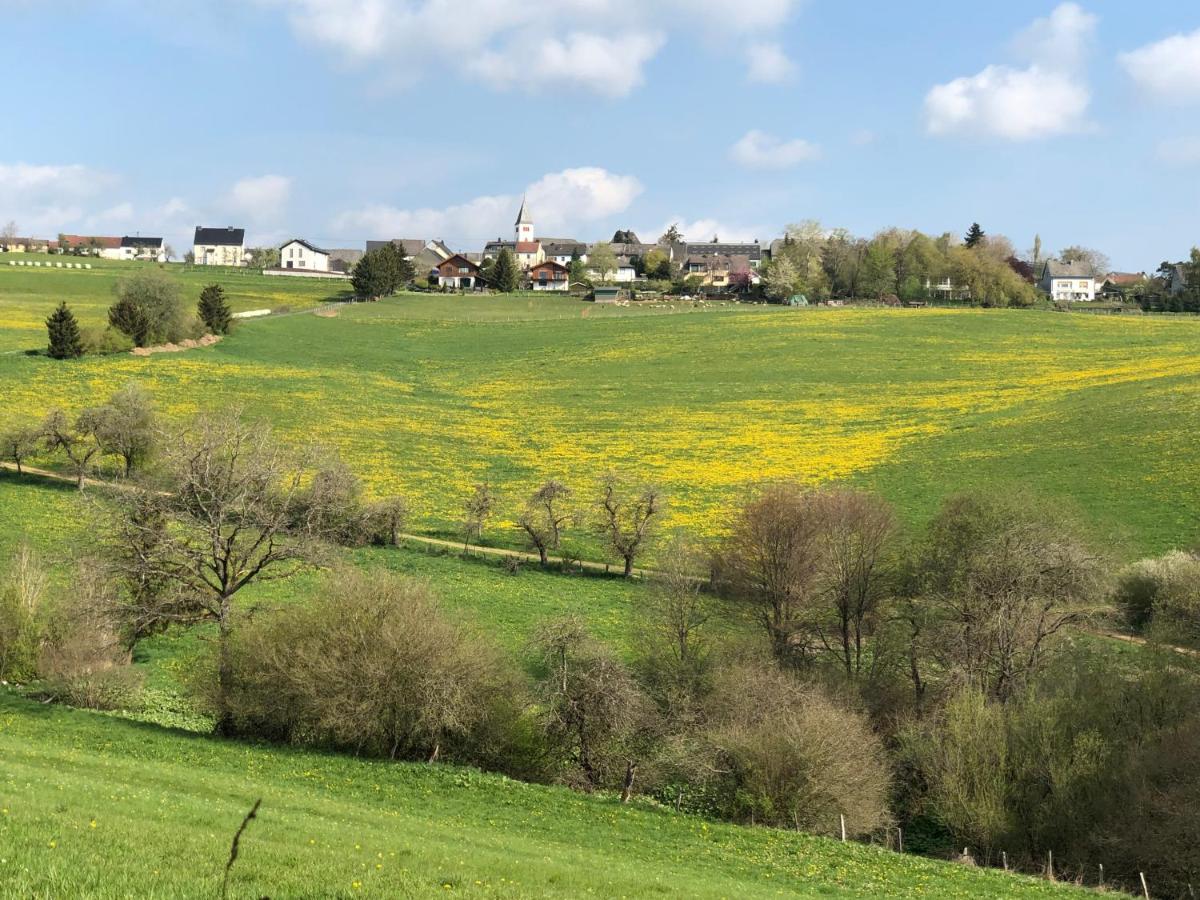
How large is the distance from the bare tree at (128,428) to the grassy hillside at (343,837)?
24993 millimetres

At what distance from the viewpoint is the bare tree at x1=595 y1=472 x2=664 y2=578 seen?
4391 centimetres

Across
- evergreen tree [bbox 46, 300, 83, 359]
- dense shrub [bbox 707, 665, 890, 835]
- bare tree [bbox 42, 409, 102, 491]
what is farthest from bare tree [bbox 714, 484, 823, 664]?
evergreen tree [bbox 46, 300, 83, 359]

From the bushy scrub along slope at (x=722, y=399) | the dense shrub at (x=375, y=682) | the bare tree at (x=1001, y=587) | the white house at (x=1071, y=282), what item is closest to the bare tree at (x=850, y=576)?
the bare tree at (x=1001, y=587)

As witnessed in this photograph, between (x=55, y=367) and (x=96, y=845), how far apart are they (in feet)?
222

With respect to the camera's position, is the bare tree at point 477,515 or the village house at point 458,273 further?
the village house at point 458,273

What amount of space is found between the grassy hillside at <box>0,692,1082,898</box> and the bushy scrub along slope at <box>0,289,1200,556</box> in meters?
25.1

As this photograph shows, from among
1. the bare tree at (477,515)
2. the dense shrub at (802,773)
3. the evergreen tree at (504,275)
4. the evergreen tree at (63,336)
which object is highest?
the evergreen tree at (504,275)

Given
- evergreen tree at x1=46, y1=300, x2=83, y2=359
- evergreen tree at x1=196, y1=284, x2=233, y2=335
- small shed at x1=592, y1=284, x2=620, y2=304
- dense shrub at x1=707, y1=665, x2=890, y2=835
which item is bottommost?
dense shrub at x1=707, y1=665, x2=890, y2=835

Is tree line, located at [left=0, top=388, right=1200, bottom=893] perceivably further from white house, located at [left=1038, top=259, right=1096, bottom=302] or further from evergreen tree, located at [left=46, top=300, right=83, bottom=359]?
white house, located at [left=1038, top=259, right=1096, bottom=302]

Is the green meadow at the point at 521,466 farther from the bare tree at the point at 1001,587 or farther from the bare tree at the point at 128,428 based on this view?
the bare tree at the point at 1001,587

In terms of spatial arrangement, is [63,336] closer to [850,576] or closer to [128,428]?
[128,428]

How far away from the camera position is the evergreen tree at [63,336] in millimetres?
72375

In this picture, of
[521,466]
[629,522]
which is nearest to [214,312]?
[521,466]

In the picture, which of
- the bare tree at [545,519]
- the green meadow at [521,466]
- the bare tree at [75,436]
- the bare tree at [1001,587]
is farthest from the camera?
the bare tree at [75,436]
